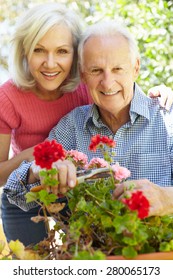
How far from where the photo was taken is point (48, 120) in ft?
8.29

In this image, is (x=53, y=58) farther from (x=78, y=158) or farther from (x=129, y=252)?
(x=129, y=252)

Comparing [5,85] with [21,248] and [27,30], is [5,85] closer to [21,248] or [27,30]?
[27,30]

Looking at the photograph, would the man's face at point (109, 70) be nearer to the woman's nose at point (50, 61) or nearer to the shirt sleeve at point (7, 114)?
the woman's nose at point (50, 61)

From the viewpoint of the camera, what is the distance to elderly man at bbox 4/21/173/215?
217cm

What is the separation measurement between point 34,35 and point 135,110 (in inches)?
21.2

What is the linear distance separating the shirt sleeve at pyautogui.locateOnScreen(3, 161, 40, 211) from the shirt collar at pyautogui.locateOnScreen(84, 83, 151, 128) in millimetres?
367

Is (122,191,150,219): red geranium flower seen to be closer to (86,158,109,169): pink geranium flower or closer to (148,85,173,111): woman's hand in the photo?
(86,158,109,169): pink geranium flower

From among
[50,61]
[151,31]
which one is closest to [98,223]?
[50,61]

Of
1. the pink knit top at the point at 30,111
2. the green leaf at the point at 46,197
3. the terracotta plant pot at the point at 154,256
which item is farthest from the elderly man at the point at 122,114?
the terracotta plant pot at the point at 154,256

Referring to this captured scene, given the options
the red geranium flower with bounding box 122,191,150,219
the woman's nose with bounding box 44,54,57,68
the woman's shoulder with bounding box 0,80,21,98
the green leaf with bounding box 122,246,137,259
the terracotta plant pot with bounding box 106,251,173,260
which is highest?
the woman's nose with bounding box 44,54,57,68

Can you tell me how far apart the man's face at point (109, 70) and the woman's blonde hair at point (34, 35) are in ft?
0.67

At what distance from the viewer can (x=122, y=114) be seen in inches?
90.2

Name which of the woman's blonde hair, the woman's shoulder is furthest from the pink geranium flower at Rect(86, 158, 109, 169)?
the woman's shoulder
